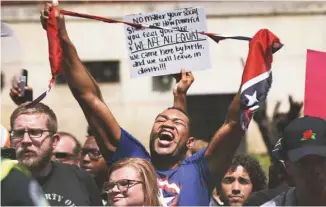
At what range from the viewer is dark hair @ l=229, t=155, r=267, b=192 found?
6.16 metres

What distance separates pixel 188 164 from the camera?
16.9ft

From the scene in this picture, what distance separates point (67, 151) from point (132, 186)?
2827 mm

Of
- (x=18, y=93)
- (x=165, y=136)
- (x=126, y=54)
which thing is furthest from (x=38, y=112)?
(x=126, y=54)

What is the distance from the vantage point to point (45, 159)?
5.24m

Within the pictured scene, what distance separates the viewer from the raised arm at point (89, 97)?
515 cm

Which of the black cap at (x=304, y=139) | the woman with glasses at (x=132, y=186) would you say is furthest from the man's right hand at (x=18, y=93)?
the black cap at (x=304, y=139)

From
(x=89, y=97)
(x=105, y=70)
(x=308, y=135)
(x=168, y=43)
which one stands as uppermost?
(x=168, y=43)

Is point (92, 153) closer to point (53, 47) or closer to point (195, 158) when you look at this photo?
point (195, 158)

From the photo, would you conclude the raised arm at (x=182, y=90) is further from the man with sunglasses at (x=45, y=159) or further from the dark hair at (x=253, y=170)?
the man with sunglasses at (x=45, y=159)

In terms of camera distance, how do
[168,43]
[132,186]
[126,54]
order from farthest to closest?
[126,54] → [168,43] → [132,186]

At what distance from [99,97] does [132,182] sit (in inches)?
44.3

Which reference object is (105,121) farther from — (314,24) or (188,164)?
(314,24)

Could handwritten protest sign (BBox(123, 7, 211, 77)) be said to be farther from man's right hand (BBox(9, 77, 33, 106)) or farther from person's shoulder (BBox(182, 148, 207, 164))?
man's right hand (BBox(9, 77, 33, 106))

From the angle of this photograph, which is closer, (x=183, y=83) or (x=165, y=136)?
(x=165, y=136)
